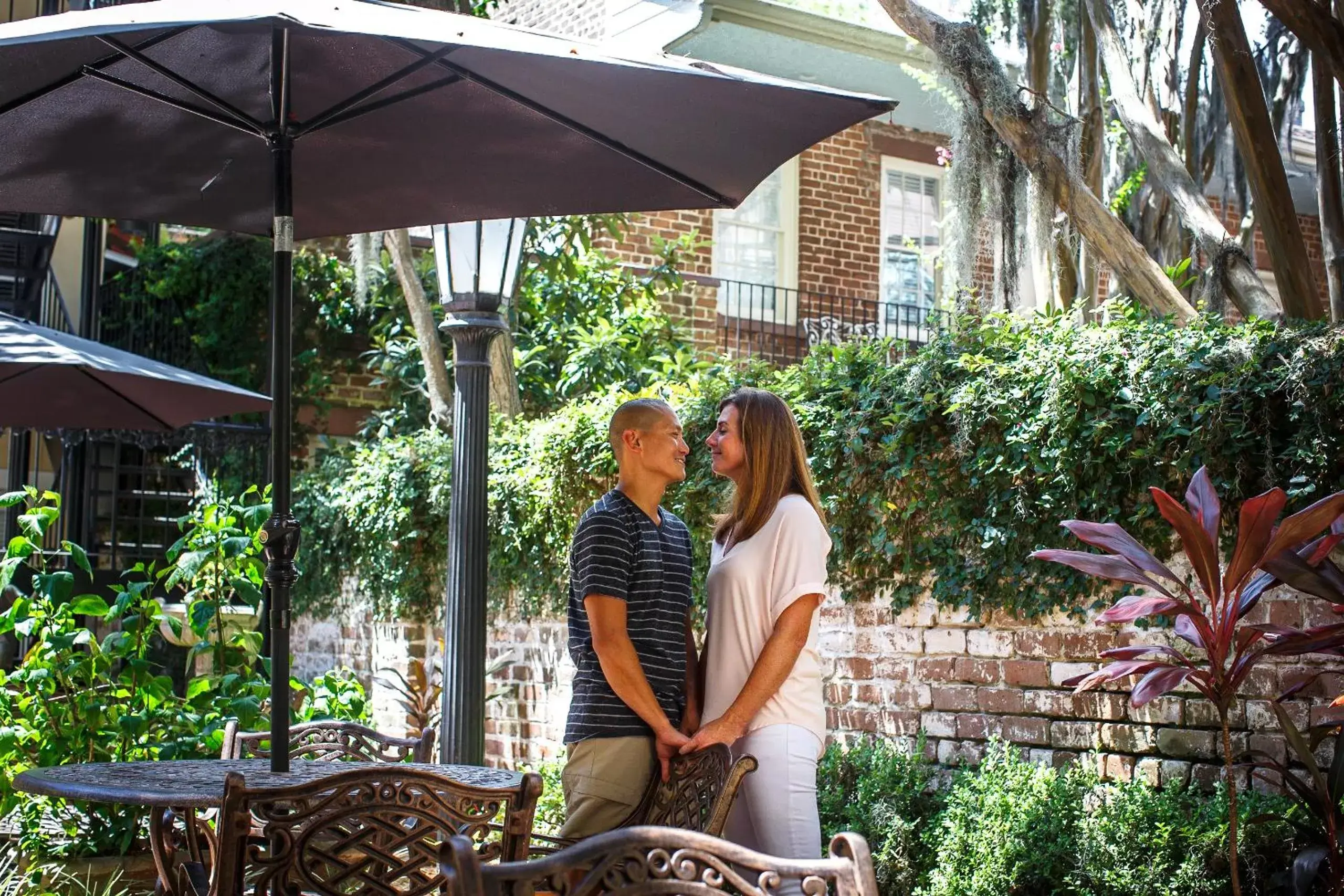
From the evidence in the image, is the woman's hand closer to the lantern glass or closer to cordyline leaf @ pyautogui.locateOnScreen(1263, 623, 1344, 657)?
cordyline leaf @ pyautogui.locateOnScreen(1263, 623, 1344, 657)

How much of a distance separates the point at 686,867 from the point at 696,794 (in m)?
1.24

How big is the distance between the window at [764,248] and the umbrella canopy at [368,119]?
31.2ft

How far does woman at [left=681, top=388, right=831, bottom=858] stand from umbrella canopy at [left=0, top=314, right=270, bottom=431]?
2.97 metres

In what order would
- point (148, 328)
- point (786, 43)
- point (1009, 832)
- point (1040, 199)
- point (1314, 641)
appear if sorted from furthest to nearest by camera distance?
point (148, 328) → point (786, 43) → point (1040, 199) → point (1009, 832) → point (1314, 641)

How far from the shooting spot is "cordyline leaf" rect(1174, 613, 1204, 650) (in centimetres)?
456

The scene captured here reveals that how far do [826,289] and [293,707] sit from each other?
24.5 ft

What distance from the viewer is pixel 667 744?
3.63 meters

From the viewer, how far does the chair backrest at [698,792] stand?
3.25 m

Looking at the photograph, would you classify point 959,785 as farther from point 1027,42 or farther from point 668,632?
point 1027,42

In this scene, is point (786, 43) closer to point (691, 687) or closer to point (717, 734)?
point (691, 687)

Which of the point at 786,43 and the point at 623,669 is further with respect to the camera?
the point at 786,43

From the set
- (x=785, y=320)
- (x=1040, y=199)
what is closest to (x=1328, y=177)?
(x=1040, y=199)

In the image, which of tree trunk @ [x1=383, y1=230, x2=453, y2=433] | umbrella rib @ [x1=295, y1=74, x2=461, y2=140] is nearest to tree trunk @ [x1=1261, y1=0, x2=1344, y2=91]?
umbrella rib @ [x1=295, y1=74, x2=461, y2=140]

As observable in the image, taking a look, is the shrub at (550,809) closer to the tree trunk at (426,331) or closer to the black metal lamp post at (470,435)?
the black metal lamp post at (470,435)
